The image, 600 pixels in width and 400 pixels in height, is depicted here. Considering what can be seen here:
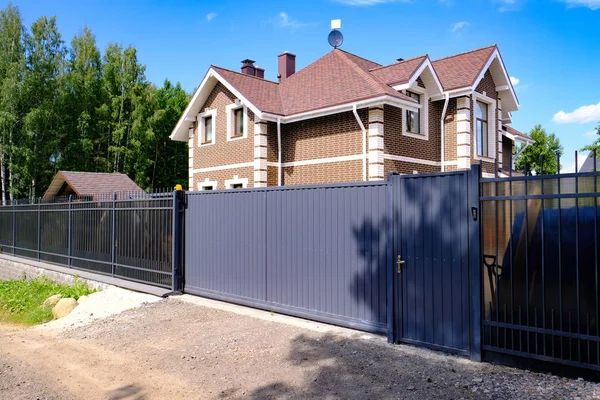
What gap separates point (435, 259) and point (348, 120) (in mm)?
9894

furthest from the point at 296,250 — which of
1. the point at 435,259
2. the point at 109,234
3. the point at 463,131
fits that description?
the point at 463,131

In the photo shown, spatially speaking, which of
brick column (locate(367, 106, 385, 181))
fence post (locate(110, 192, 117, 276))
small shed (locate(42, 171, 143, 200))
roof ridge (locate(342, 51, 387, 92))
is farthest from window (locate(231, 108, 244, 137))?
fence post (locate(110, 192, 117, 276))

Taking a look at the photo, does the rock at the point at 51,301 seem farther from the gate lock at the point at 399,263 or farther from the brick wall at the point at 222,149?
the gate lock at the point at 399,263

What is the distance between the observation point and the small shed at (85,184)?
1884 cm

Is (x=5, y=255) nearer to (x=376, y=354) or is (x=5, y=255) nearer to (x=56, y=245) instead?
(x=56, y=245)

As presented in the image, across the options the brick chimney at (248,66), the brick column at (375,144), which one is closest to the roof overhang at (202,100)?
the brick chimney at (248,66)

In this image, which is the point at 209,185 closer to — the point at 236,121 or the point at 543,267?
the point at 236,121

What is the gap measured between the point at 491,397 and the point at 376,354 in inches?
59.0

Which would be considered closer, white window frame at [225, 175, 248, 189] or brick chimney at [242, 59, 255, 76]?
white window frame at [225, 175, 248, 189]

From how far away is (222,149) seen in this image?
18406 millimetres

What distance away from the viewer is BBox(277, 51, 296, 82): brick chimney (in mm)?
21250

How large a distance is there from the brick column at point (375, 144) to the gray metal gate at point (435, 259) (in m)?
8.12

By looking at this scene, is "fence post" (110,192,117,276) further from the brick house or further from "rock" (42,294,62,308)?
the brick house

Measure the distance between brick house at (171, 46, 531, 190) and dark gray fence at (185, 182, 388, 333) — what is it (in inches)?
266
